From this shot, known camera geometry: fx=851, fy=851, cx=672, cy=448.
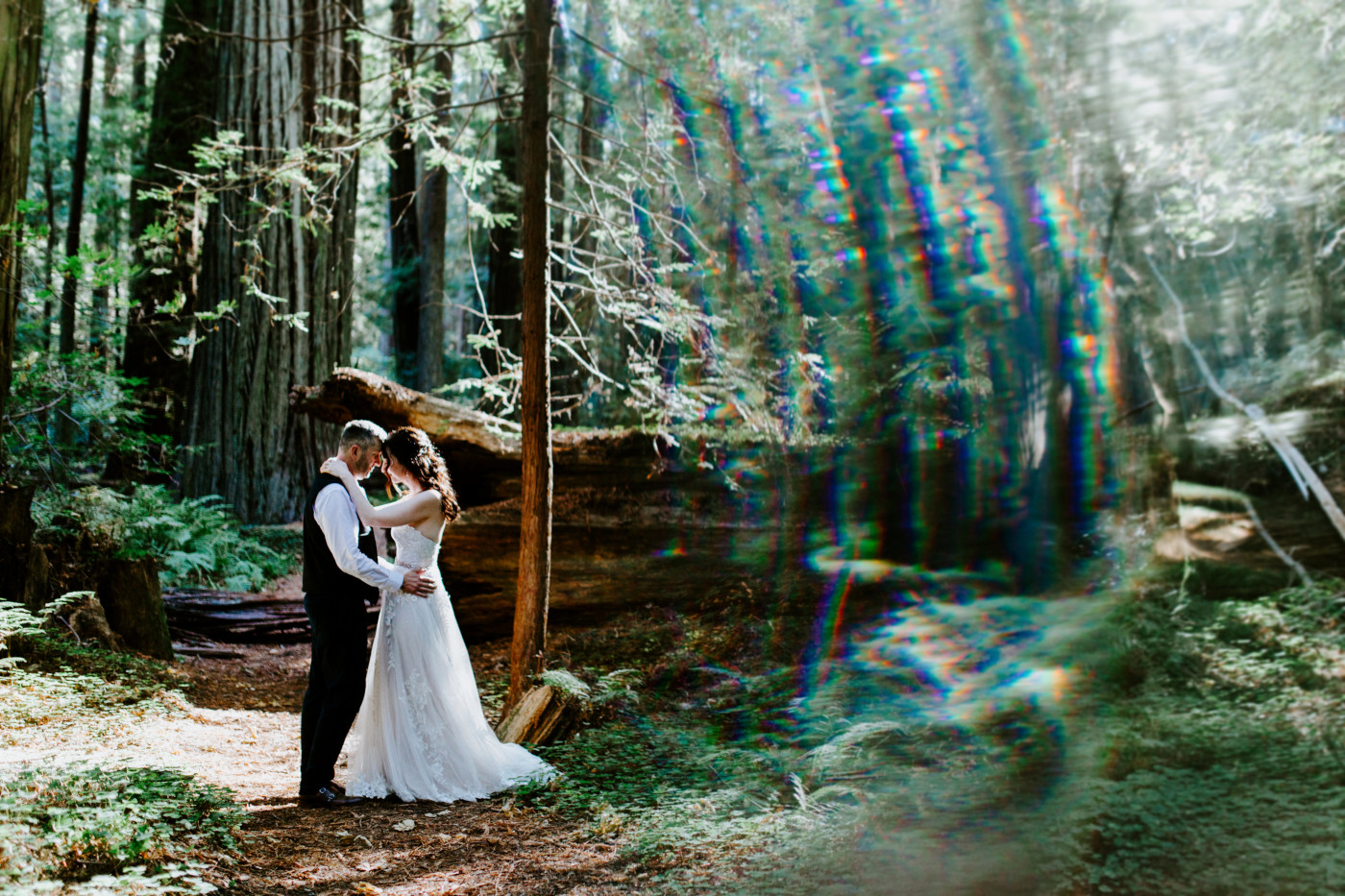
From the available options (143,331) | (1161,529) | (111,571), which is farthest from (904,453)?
(143,331)

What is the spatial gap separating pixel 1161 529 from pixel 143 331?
43.5ft

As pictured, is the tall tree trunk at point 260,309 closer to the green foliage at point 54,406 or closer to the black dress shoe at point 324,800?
the green foliage at point 54,406

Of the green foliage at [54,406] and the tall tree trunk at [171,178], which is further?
the tall tree trunk at [171,178]

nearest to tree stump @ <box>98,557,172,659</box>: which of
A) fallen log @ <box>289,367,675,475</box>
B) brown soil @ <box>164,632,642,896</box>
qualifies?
brown soil @ <box>164,632,642,896</box>

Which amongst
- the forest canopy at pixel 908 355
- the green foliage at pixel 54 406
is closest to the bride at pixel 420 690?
the forest canopy at pixel 908 355

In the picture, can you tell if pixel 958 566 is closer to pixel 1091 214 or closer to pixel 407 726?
pixel 1091 214

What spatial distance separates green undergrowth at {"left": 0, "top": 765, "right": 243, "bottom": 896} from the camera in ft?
9.43

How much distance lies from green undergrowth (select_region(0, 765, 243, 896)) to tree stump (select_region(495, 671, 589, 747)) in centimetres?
192

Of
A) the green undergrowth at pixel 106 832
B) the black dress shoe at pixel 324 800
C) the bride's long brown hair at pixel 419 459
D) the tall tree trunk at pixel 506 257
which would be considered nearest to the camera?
the green undergrowth at pixel 106 832

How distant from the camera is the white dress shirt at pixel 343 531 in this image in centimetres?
475

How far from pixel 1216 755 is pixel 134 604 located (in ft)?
27.8

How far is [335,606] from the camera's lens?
4855 mm

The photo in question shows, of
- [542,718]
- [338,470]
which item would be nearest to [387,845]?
[542,718]

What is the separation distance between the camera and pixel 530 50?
5898 mm
